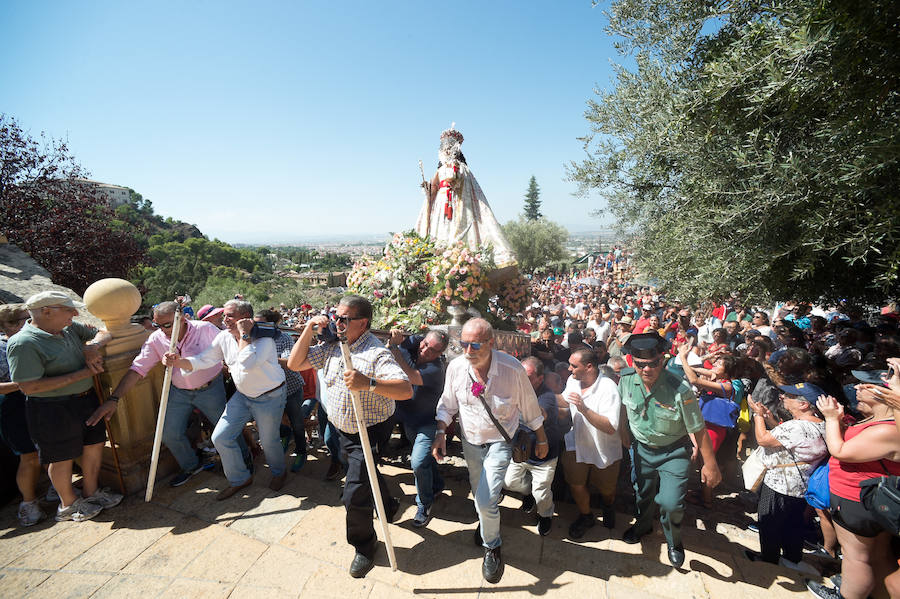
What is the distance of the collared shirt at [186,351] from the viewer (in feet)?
12.3

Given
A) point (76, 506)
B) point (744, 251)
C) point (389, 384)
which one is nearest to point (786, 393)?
point (744, 251)

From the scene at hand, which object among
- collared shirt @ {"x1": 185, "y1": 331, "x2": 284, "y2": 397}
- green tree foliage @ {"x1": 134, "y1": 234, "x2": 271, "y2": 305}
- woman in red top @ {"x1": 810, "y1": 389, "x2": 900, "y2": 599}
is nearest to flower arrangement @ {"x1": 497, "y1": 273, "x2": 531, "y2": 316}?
collared shirt @ {"x1": 185, "y1": 331, "x2": 284, "y2": 397}

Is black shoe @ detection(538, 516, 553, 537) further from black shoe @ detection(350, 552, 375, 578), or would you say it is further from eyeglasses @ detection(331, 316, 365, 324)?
eyeglasses @ detection(331, 316, 365, 324)

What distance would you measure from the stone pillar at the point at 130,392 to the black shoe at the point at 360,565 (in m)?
2.61

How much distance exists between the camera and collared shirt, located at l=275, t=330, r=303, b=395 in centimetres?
429

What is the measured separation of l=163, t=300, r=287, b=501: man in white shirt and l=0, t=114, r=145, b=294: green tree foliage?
11.8 meters

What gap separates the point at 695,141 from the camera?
5473 mm

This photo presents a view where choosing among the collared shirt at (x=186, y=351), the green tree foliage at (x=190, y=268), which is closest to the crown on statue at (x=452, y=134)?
the collared shirt at (x=186, y=351)

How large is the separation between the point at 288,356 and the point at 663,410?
3.79 metres

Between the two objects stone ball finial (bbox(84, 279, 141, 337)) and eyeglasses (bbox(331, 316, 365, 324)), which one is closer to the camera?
eyeglasses (bbox(331, 316, 365, 324))

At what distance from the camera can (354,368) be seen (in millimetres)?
2971

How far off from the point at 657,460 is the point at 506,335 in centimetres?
250

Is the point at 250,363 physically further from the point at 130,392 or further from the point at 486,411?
the point at 486,411

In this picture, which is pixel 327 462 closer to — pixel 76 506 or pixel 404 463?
pixel 404 463
